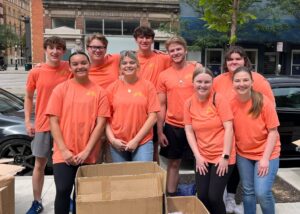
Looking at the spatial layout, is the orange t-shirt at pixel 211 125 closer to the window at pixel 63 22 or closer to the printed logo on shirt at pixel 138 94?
the printed logo on shirt at pixel 138 94

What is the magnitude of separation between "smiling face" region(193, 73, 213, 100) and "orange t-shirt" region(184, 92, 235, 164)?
73 millimetres

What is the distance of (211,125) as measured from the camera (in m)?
3.21

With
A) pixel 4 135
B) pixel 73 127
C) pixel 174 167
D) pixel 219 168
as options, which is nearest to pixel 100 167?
pixel 73 127

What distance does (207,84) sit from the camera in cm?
324

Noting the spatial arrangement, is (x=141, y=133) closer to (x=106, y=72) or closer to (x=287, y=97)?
(x=106, y=72)

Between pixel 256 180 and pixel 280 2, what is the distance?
645 inches

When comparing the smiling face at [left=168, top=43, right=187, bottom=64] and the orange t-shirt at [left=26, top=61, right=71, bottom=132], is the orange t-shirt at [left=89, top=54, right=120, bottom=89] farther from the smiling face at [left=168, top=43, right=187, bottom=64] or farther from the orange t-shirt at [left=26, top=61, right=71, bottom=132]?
the smiling face at [left=168, top=43, right=187, bottom=64]

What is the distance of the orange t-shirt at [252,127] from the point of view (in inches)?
126

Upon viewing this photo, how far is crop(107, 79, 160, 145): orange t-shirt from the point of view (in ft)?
11.2

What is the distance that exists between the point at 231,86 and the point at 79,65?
1413 mm

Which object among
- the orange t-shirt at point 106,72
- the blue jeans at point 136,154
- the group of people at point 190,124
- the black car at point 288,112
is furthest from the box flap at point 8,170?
the black car at point 288,112

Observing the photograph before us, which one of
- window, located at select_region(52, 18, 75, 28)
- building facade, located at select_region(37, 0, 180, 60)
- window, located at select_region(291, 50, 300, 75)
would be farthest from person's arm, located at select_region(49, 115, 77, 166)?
window, located at select_region(52, 18, 75, 28)

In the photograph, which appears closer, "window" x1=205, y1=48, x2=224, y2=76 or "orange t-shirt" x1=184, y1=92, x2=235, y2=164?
"orange t-shirt" x1=184, y1=92, x2=235, y2=164

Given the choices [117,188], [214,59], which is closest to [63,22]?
[214,59]
